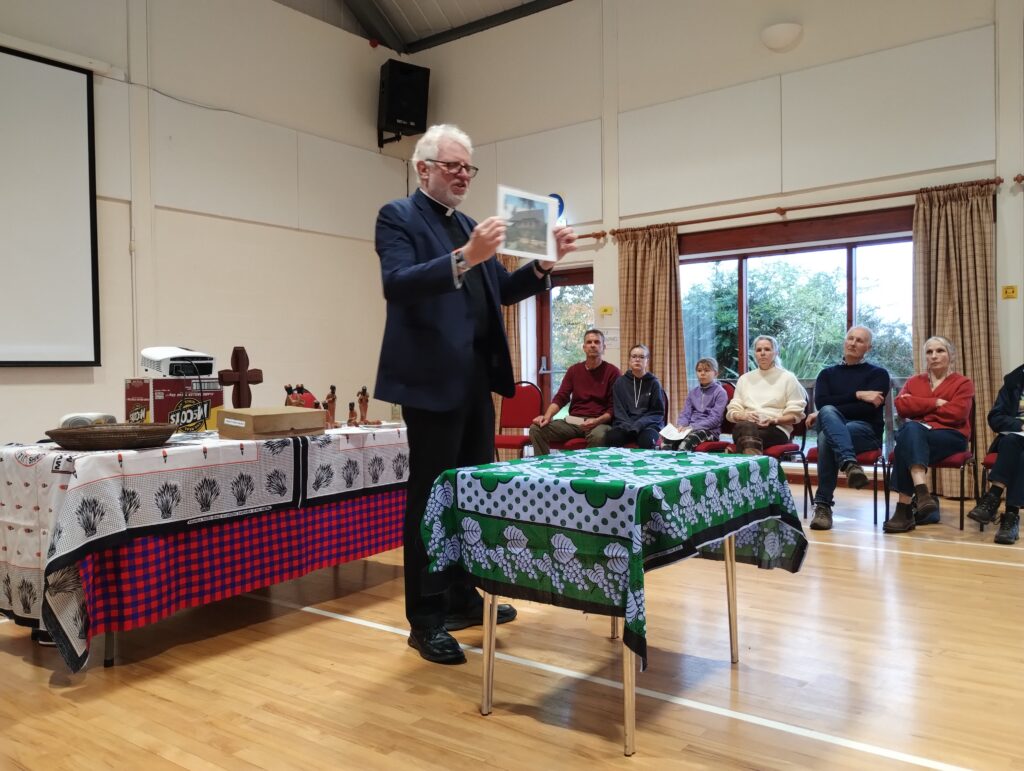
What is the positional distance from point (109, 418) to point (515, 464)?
1450 millimetres

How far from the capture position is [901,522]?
14.0 feet

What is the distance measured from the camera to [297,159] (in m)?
7.46

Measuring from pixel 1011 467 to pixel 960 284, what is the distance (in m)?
1.84

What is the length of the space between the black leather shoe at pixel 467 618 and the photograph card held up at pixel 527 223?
4.14 ft

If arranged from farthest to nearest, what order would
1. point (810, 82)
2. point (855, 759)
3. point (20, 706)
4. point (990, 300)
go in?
point (810, 82)
point (990, 300)
point (20, 706)
point (855, 759)


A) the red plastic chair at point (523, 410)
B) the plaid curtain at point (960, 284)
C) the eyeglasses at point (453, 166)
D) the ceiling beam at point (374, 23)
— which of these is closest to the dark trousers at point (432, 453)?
the eyeglasses at point (453, 166)

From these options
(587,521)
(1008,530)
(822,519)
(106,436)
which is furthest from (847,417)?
(106,436)

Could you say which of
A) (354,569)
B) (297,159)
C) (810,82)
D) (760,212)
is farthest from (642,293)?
(354,569)

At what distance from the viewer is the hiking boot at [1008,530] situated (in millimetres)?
3926

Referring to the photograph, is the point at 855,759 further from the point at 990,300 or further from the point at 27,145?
the point at 27,145

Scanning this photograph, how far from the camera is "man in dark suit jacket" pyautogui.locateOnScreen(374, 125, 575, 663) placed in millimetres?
2223

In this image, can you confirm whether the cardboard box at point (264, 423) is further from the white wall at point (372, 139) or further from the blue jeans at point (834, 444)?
the white wall at point (372, 139)

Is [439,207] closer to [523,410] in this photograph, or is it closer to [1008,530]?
[1008,530]

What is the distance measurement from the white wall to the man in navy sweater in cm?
138
